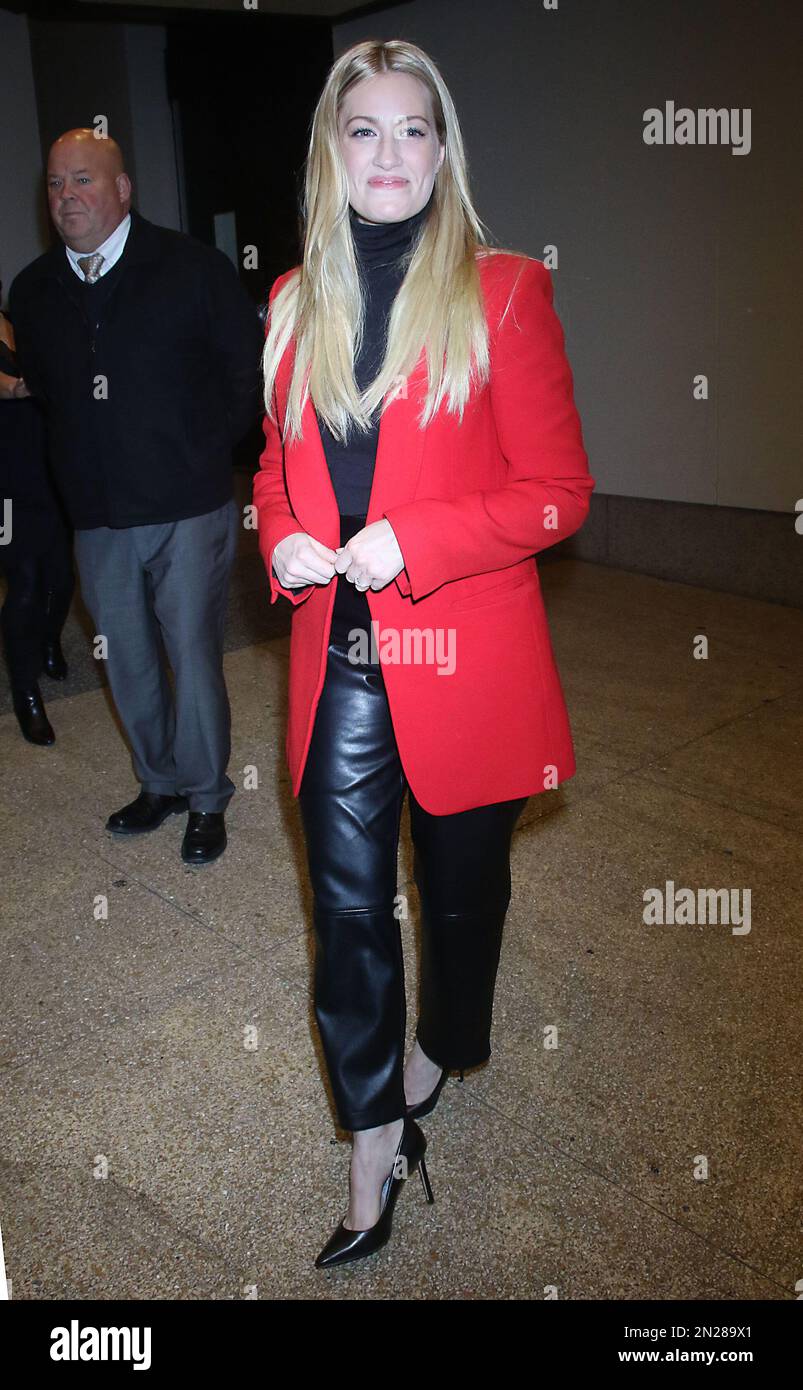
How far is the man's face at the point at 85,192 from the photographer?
3.60 metres

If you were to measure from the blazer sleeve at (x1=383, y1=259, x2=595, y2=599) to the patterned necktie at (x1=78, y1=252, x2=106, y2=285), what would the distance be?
7.09 ft

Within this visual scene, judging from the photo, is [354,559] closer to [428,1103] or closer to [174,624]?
[428,1103]

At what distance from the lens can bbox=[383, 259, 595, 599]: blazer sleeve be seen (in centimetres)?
189

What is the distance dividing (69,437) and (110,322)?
40cm

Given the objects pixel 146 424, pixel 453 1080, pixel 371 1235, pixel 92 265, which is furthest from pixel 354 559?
pixel 92 265

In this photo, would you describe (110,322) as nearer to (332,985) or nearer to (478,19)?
(332,985)

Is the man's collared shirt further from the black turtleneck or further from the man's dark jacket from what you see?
the black turtleneck

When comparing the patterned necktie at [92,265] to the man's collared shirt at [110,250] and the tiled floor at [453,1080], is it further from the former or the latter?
the tiled floor at [453,1080]

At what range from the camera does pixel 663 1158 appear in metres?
2.44

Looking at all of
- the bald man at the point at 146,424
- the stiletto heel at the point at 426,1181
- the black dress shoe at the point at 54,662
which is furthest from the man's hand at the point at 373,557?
the black dress shoe at the point at 54,662

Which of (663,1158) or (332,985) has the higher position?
(332,985)

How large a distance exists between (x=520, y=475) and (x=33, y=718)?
3501 millimetres

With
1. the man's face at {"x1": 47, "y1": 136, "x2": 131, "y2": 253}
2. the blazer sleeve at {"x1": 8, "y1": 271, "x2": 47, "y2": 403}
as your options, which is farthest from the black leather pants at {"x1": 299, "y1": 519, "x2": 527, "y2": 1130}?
the blazer sleeve at {"x1": 8, "y1": 271, "x2": 47, "y2": 403}

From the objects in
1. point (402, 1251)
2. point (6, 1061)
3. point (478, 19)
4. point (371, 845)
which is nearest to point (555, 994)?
point (402, 1251)
